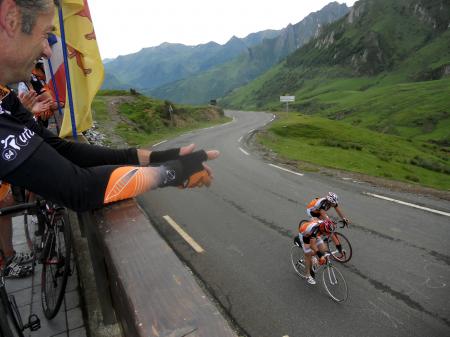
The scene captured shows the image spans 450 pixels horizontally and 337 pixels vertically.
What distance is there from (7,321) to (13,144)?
179 centimetres

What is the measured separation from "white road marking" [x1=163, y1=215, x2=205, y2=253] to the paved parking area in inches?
135

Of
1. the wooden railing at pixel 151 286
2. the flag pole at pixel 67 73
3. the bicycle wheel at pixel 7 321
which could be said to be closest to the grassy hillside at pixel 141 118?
the flag pole at pixel 67 73

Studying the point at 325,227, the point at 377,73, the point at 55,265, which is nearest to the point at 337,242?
the point at 325,227

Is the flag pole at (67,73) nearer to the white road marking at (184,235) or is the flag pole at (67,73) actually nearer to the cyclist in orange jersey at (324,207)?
the white road marking at (184,235)

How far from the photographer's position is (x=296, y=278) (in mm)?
6422

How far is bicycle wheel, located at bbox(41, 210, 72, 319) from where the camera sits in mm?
3662

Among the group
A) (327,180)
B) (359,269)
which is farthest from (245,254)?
(327,180)

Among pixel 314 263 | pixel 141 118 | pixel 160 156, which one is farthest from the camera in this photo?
pixel 141 118

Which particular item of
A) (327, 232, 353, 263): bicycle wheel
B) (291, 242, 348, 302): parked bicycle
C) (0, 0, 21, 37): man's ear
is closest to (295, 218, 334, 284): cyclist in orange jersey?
(291, 242, 348, 302): parked bicycle

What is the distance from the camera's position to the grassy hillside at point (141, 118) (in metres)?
25.9

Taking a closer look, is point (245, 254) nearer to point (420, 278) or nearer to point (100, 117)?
point (420, 278)

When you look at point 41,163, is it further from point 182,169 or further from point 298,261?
point 298,261

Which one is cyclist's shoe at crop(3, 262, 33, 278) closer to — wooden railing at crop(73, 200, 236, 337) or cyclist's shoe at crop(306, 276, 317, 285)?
wooden railing at crop(73, 200, 236, 337)

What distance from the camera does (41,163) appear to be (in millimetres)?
1252
